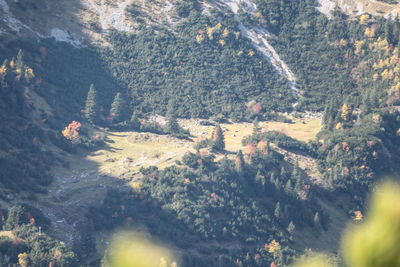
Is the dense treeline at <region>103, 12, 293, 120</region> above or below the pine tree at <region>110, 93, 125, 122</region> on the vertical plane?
above

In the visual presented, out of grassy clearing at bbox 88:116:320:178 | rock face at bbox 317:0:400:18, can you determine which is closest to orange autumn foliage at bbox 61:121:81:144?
grassy clearing at bbox 88:116:320:178

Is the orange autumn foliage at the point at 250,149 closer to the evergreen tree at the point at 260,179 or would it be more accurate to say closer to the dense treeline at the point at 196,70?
the evergreen tree at the point at 260,179

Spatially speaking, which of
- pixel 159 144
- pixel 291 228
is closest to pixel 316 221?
pixel 291 228

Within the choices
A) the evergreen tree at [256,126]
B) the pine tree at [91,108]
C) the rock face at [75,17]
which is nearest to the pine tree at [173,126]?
the pine tree at [91,108]

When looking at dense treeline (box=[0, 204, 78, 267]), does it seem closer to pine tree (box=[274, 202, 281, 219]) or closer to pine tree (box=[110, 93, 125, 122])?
pine tree (box=[274, 202, 281, 219])

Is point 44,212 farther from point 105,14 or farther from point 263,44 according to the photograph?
point 263,44

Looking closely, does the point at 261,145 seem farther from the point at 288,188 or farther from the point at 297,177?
the point at 288,188

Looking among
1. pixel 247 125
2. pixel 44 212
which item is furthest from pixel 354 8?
pixel 44 212
